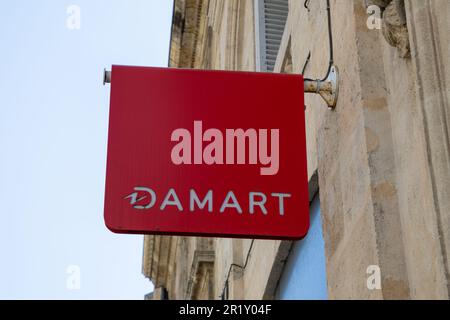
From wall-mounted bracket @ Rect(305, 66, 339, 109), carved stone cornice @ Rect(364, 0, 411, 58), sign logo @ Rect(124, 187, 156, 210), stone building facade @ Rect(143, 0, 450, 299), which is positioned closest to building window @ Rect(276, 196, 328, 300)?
stone building facade @ Rect(143, 0, 450, 299)

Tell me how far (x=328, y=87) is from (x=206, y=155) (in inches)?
45.8

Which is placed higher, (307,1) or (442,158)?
(307,1)

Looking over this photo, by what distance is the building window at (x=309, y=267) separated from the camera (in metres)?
8.98

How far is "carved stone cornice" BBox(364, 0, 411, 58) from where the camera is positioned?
6305 mm

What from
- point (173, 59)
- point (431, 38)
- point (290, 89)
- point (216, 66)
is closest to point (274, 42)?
point (216, 66)

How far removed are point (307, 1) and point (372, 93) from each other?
244cm

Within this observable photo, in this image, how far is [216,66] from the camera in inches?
731

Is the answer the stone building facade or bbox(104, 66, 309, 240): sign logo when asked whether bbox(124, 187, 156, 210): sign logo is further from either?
the stone building facade

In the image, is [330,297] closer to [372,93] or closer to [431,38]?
[372,93]

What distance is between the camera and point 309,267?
31.5 ft

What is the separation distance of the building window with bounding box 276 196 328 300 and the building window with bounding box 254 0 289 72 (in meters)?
3.50

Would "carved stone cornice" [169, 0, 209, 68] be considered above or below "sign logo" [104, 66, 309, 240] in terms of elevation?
above

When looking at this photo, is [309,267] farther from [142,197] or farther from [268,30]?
[268,30]

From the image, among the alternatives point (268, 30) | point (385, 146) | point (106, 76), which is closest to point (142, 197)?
point (106, 76)
